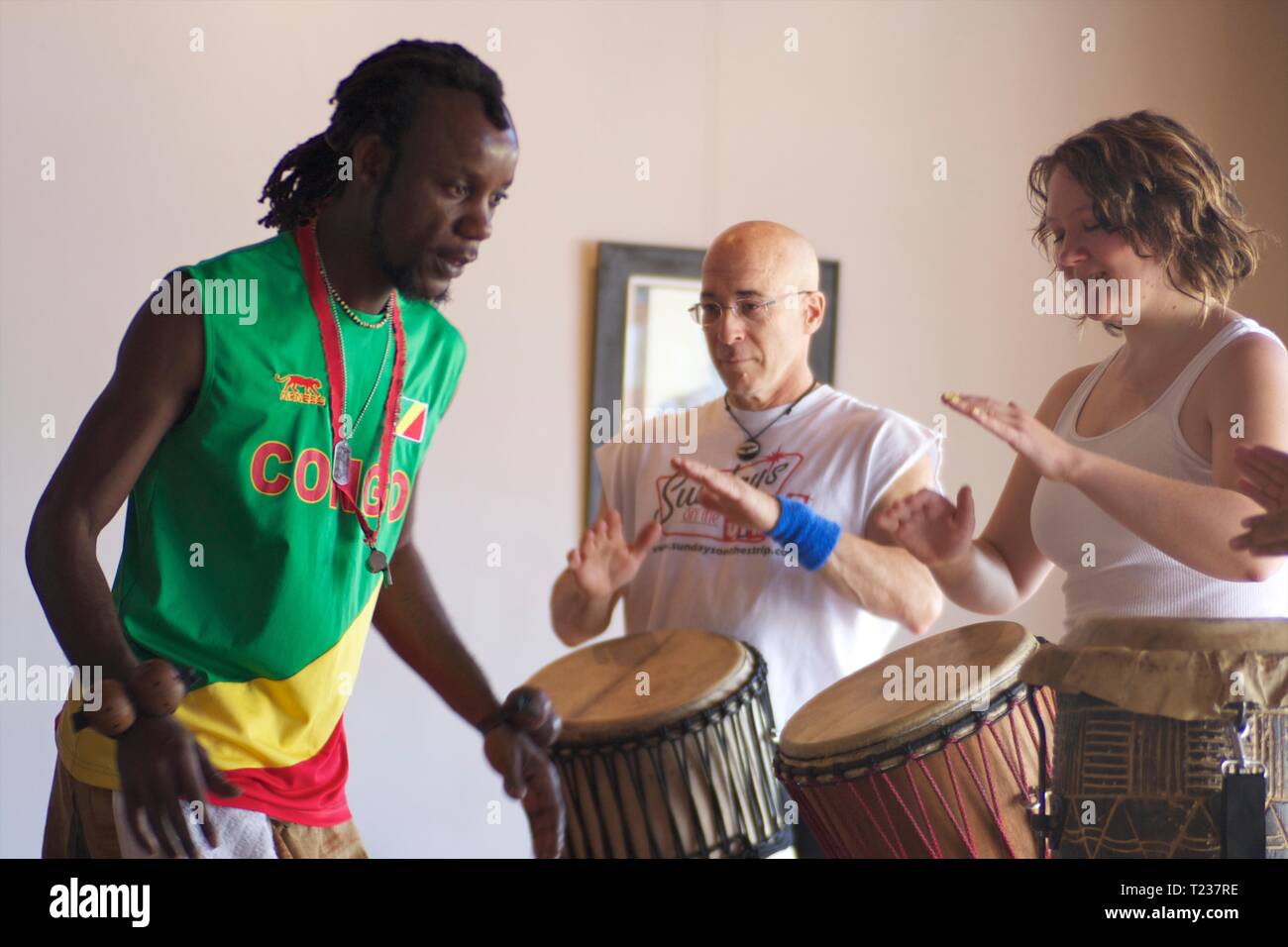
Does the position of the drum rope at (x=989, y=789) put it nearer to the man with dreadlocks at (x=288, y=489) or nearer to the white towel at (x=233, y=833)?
the man with dreadlocks at (x=288, y=489)

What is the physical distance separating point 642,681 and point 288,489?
2.45 feet

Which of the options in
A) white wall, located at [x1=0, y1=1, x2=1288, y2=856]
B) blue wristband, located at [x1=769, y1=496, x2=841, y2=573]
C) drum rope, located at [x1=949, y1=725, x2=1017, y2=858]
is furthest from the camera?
white wall, located at [x1=0, y1=1, x2=1288, y2=856]

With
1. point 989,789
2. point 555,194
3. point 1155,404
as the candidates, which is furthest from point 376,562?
point 555,194

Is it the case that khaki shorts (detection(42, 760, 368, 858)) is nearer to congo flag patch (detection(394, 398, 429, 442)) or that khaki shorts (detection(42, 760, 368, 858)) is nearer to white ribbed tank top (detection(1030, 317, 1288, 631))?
congo flag patch (detection(394, 398, 429, 442))

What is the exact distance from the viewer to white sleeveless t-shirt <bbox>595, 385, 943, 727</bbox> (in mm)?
2467

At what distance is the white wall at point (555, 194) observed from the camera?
3807mm

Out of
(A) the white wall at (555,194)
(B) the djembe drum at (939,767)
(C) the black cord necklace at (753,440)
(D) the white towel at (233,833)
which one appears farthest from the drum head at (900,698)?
(A) the white wall at (555,194)

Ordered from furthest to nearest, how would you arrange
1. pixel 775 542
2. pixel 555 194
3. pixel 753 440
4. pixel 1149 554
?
pixel 555 194
pixel 753 440
pixel 775 542
pixel 1149 554

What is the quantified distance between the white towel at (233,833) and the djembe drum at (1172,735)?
110 cm

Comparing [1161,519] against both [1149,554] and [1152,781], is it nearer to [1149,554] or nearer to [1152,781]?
[1149,554]

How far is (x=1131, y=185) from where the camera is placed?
1931mm

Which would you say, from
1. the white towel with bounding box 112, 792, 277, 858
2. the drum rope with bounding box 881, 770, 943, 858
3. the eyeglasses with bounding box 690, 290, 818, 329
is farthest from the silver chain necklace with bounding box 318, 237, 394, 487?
the drum rope with bounding box 881, 770, 943, 858

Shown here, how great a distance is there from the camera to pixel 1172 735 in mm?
1767
